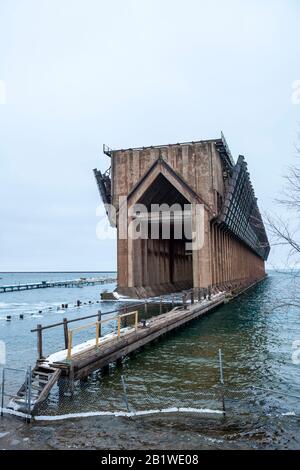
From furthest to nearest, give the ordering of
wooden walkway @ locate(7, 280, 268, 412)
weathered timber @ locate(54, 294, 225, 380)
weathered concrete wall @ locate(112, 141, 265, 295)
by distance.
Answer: weathered concrete wall @ locate(112, 141, 265, 295)
weathered timber @ locate(54, 294, 225, 380)
wooden walkway @ locate(7, 280, 268, 412)

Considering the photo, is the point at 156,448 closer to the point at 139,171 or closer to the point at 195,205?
the point at 195,205

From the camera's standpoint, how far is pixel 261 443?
26.7 ft

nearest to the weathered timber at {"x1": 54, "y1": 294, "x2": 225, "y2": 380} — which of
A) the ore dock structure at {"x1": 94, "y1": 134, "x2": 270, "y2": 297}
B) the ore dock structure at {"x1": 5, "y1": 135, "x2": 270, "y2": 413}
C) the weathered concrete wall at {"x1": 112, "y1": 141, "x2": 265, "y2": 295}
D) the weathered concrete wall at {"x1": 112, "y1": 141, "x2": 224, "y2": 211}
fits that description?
the ore dock structure at {"x1": 5, "y1": 135, "x2": 270, "y2": 413}

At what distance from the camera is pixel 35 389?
1102 cm

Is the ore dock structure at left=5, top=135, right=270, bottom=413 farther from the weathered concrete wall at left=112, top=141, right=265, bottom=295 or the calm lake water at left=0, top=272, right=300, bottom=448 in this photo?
the calm lake water at left=0, top=272, right=300, bottom=448

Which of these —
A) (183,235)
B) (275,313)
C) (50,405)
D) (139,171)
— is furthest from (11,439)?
(183,235)

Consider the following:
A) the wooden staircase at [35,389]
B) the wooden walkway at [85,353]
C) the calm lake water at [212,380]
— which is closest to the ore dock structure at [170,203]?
the calm lake water at [212,380]

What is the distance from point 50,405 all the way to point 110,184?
136 feet

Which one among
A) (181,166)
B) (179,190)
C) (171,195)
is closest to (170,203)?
(171,195)

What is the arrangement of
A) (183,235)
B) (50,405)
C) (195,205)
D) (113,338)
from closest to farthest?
(50,405) → (113,338) → (195,205) → (183,235)

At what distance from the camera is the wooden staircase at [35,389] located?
33.0 ft

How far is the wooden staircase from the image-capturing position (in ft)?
33.0

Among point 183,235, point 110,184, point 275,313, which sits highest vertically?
point 110,184

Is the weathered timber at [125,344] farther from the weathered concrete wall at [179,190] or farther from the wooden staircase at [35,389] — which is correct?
the weathered concrete wall at [179,190]
